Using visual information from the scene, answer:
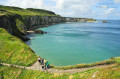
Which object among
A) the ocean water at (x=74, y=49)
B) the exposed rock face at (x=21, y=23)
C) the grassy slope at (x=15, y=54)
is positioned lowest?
the ocean water at (x=74, y=49)

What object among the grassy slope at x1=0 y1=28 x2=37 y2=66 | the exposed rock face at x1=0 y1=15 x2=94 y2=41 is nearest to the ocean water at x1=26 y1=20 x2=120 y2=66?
the grassy slope at x1=0 y1=28 x2=37 y2=66

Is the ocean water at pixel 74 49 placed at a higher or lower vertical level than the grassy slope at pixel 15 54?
lower

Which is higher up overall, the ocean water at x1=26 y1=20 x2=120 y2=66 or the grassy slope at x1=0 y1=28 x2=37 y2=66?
the grassy slope at x1=0 y1=28 x2=37 y2=66

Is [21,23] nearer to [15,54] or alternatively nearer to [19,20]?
[19,20]

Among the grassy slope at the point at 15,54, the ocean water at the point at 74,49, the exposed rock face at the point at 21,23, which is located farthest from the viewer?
the exposed rock face at the point at 21,23

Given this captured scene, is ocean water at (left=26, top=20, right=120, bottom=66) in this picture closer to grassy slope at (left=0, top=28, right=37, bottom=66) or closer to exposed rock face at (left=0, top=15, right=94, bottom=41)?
grassy slope at (left=0, top=28, right=37, bottom=66)

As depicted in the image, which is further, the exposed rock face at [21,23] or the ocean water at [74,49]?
the exposed rock face at [21,23]

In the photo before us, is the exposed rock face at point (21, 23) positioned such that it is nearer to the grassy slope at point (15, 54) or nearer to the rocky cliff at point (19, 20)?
the rocky cliff at point (19, 20)

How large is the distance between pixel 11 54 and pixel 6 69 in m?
7.98

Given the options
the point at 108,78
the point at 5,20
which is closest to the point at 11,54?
the point at 108,78

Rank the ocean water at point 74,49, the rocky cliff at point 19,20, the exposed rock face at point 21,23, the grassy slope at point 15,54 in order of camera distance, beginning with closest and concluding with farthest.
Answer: the grassy slope at point 15,54, the ocean water at point 74,49, the exposed rock face at point 21,23, the rocky cliff at point 19,20

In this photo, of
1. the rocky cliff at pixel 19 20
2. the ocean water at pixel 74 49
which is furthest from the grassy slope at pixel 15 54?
the rocky cliff at pixel 19 20

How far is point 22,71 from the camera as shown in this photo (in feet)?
68.2

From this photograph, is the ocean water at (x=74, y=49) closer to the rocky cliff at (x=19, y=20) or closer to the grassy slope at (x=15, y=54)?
the grassy slope at (x=15, y=54)
